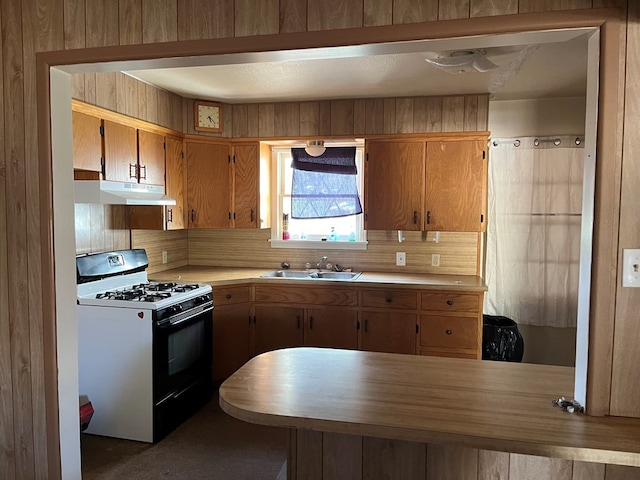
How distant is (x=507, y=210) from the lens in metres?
3.75

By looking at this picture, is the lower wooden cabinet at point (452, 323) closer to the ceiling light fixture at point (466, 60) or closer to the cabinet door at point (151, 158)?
the ceiling light fixture at point (466, 60)

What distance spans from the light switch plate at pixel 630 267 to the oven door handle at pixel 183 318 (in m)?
2.36

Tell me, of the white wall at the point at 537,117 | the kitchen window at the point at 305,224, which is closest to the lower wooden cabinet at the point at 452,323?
the kitchen window at the point at 305,224

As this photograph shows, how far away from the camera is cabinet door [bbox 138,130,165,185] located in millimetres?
3258

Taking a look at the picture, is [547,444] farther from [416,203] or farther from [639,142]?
[416,203]

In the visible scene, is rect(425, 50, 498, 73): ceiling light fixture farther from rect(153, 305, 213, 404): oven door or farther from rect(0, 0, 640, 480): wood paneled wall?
rect(153, 305, 213, 404): oven door

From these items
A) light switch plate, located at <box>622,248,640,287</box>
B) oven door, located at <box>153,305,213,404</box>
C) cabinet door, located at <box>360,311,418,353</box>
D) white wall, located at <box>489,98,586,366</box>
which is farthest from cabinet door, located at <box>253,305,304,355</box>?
light switch plate, located at <box>622,248,640,287</box>

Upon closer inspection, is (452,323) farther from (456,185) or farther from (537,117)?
(537,117)

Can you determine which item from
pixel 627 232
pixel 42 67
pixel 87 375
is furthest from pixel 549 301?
pixel 42 67

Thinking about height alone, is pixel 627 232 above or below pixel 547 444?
above

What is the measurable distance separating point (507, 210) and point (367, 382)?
2676mm

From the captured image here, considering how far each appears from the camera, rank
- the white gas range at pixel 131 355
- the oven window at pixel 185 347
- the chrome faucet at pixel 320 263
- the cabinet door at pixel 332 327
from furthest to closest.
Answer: the chrome faucet at pixel 320 263 → the cabinet door at pixel 332 327 → the oven window at pixel 185 347 → the white gas range at pixel 131 355

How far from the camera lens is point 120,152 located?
10.0 ft

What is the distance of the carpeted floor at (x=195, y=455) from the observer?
98.6 inches
